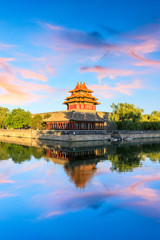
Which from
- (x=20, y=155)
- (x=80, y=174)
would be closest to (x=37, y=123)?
(x=20, y=155)

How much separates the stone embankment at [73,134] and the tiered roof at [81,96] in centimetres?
1182

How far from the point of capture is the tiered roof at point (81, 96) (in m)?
58.7

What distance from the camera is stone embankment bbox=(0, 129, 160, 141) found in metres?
45.7

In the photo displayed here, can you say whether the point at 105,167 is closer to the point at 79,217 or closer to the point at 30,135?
the point at 79,217

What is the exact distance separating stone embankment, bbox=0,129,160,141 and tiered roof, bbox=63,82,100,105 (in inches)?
465

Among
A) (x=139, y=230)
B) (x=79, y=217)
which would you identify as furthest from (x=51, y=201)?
(x=139, y=230)

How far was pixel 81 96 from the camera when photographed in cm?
5844

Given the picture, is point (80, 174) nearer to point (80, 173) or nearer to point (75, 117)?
point (80, 173)

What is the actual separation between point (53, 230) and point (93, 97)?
5431 cm

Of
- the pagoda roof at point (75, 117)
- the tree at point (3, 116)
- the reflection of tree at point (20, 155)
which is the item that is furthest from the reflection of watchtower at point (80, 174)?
the tree at point (3, 116)

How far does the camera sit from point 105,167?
19656mm

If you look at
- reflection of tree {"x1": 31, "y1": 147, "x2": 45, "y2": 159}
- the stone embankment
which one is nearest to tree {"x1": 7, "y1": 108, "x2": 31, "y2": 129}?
the stone embankment

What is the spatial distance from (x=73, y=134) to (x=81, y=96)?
17767 millimetres

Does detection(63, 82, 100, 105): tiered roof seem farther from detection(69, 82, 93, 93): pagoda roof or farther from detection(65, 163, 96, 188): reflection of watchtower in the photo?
detection(65, 163, 96, 188): reflection of watchtower
